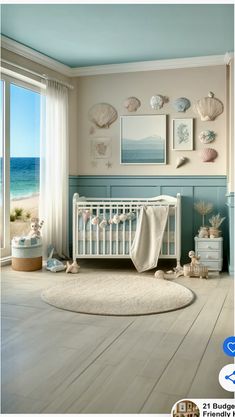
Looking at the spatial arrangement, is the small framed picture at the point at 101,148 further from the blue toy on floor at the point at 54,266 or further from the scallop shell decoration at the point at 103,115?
the blue toy on floor at the point at 54,266

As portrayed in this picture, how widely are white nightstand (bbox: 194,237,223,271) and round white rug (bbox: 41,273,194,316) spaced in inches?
24.4

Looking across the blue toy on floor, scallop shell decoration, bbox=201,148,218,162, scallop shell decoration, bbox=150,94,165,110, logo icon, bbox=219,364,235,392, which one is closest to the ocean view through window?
the blue toy on floor

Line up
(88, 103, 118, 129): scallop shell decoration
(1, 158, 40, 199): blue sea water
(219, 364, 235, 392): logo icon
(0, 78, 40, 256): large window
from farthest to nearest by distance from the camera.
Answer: (1, 158, 40, 199): blue sea water
(0, 78, 40, 256): large window
(88, 103, 118, 129): scallop shell decoration
(219, 364, 235, 392): logo icon

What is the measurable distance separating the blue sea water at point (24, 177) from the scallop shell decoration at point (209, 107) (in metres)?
2.27

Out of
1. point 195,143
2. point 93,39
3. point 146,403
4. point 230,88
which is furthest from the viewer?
point 195,143

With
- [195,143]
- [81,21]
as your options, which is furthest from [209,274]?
[81,21]

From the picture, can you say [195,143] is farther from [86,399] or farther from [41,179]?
[86,399]

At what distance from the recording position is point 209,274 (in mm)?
3912

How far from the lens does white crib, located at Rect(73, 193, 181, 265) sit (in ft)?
13.0

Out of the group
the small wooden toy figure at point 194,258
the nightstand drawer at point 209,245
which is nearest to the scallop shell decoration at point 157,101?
the nightstand drawer at point 209,245

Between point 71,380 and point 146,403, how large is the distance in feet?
1.13

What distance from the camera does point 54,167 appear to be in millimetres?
4480

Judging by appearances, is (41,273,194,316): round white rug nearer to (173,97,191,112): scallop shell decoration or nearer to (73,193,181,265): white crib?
(73,193,181,265): white crib

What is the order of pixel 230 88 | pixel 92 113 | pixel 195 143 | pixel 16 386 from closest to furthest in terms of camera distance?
1. pixel 16 386
2. pixel 230 88
3. pixel 195 143
4. pixel 92 113
